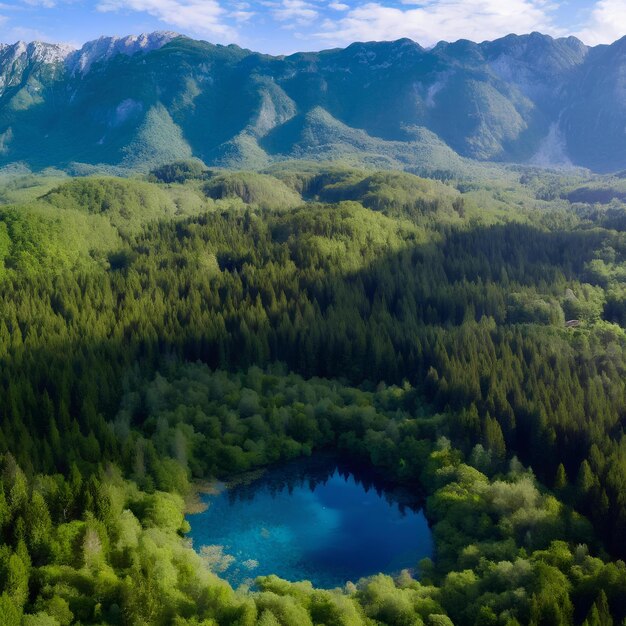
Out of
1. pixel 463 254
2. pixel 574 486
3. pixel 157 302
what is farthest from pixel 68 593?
pixel 463 254

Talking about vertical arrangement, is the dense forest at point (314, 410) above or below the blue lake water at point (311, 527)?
above

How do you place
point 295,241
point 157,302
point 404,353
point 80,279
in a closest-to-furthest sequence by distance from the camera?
point 404,353 < point 157,302 < point 80,279 < point 295,241

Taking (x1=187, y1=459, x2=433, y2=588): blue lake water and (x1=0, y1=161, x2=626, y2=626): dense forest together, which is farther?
(x1=187, y1=459, x2=433, y2=588): blue lake water

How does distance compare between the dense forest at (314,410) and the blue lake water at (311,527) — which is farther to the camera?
the blue lake water at (311,527)

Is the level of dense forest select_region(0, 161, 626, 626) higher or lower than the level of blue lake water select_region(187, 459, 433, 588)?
higher

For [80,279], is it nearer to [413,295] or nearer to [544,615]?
[413,295]
